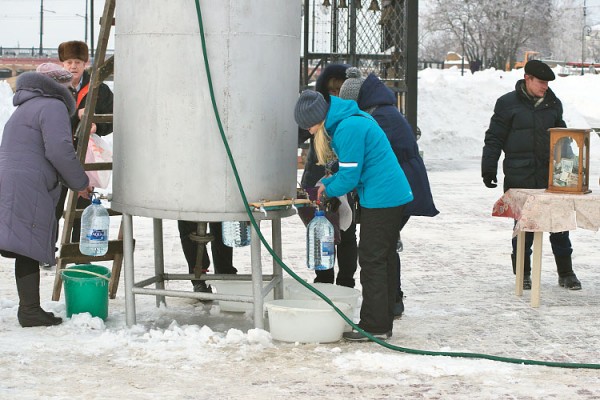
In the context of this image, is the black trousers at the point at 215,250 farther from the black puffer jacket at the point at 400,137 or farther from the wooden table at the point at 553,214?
the wooden table at the point at 553,214

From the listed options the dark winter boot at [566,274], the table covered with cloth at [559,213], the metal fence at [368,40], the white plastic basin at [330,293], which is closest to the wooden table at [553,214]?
the table covered with cloth at [559,213]

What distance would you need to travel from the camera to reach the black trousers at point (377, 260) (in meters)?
6.71

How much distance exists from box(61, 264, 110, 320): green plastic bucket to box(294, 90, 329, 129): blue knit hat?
180 cm

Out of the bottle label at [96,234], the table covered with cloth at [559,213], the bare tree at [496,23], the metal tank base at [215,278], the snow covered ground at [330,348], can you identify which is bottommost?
the snow covered ground at [330,348]

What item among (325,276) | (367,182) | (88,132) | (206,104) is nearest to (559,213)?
(325,276)

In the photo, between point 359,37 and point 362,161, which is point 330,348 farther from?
point 359,37

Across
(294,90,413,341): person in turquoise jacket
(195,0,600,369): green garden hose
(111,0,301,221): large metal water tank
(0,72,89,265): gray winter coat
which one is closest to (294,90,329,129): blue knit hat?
(294,90,413,341): person in turquoise jacket

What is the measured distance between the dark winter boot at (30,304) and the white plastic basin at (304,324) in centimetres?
150

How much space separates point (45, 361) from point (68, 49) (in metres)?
3.17

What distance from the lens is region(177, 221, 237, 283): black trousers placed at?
8.05 meters

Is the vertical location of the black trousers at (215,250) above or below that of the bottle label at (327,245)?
below

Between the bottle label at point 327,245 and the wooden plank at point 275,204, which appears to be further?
the bottle label at point 327,245

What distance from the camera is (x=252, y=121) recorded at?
22.1ft

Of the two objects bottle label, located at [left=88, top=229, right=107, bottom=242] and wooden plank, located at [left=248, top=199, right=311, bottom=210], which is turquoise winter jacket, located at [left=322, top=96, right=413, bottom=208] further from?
bottle label, located at [left=88, top=229, right=107, bottom=242]
